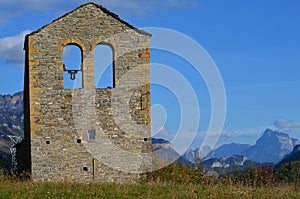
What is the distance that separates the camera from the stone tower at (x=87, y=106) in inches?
830

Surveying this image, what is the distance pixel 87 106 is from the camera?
2141 cm

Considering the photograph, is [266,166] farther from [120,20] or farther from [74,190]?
[120,20]

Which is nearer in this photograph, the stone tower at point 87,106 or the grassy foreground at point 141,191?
the grassy foreground at point 141,191

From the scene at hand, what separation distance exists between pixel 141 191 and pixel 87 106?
21.4 feet

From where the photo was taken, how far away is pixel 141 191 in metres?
15.6

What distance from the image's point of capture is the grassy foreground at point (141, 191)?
14609mm

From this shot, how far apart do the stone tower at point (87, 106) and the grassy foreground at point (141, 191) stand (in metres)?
4.08

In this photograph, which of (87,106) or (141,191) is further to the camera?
(87,106)

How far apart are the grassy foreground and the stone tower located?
4.08 meters

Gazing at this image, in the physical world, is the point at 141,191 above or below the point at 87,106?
below

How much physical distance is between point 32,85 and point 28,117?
1.42 metres

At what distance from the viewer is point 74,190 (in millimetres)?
15555

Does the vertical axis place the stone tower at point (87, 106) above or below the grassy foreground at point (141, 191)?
above

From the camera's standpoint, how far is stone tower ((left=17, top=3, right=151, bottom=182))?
2109cm
